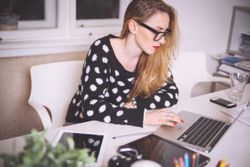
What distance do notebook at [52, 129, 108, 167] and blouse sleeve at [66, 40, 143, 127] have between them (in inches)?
5.2

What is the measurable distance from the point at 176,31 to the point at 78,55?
0.76m

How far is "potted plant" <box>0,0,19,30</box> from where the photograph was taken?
177 cm

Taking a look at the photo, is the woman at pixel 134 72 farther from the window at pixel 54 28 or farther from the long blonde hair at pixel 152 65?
the window at pixel 54 28

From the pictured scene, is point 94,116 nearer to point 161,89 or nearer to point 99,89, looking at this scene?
point 99,89

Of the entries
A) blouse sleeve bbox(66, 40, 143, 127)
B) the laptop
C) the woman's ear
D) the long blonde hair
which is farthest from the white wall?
the laptop

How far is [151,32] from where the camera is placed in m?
1.36

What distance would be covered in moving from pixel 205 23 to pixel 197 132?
160 cm

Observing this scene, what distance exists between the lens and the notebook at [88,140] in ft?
3.19

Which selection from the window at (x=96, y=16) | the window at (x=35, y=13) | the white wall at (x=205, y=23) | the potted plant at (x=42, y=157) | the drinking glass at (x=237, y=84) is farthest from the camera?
the white wall at (x=205, y=23)

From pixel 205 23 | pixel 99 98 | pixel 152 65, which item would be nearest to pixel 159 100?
pixel 152 65

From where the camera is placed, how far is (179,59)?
2.04 m

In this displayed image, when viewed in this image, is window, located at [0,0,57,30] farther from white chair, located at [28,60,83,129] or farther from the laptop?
the laptop

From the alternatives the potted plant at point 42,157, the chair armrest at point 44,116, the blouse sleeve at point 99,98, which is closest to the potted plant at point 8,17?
the chair armrest at point 44,116

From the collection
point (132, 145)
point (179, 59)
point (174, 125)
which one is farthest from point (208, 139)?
point (179, 59)
